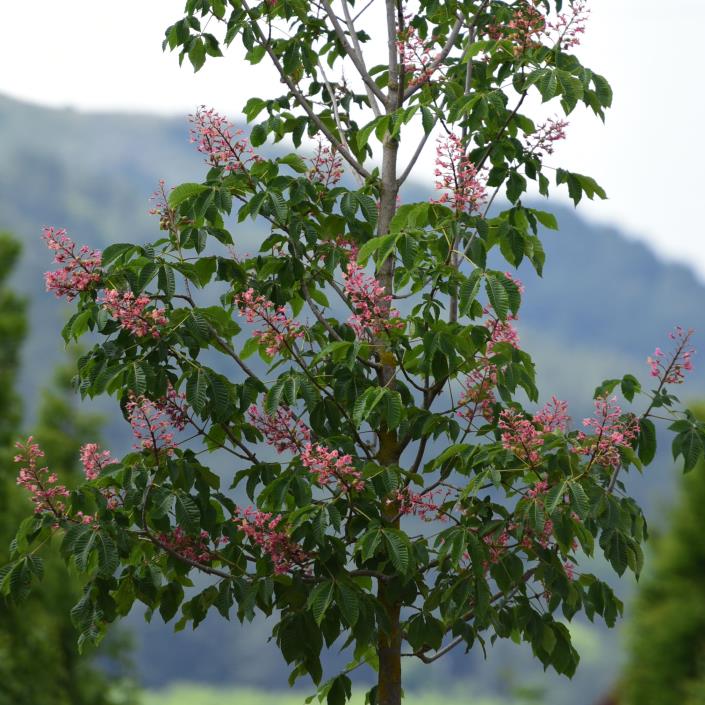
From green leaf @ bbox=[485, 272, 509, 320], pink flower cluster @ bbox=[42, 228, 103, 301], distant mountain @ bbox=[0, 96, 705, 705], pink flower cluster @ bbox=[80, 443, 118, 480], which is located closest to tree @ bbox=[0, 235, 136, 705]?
pink flower cluster @ bbox=[80, 443, 118, 480]

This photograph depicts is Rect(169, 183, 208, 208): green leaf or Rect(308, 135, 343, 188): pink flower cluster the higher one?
Rect(308, 135, 343, 188): pink flower cluster

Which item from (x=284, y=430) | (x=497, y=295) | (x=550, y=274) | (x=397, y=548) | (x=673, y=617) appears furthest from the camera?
(x=550, y=274)

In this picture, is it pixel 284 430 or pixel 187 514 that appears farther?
pixel 284 430

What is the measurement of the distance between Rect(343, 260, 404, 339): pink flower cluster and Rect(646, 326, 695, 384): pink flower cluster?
4.16ft

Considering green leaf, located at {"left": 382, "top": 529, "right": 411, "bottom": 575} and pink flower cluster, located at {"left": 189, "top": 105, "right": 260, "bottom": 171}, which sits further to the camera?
pink flower cluster, located at {"left": 189, "top": 105, "right": 260, "bottom": 171}

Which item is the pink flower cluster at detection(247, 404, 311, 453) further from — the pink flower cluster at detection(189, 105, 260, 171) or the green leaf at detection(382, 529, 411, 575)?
the pink flower cluster at detection(189, 105, 260, 171)

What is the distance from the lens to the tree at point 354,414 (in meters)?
4.92

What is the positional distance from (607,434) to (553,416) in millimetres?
494

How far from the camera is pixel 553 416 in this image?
5297 mm

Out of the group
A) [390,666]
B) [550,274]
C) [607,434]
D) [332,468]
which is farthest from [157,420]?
[550,274]

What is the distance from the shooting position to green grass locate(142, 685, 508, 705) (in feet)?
261

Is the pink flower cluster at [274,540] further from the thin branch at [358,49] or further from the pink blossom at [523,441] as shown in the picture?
the thin branch at [358,49]

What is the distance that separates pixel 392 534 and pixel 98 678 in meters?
13.9

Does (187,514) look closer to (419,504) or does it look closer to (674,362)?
(419,504)
